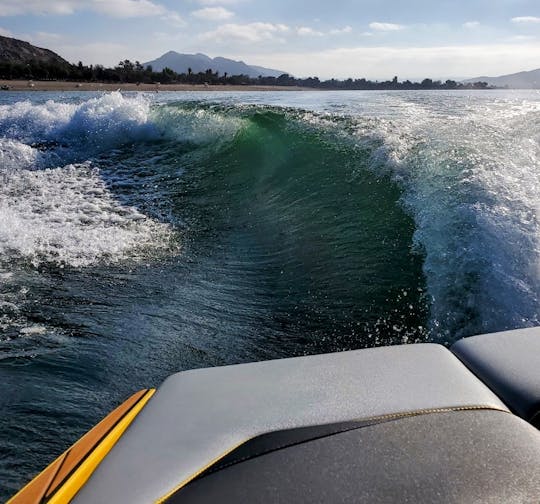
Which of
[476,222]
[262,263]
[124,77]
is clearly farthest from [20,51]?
[476,222]

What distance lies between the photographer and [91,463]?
3.50ft

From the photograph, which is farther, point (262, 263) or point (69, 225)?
point (69, 225)

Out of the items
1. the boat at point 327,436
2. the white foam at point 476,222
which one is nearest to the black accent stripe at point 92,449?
the boat at point 327,436

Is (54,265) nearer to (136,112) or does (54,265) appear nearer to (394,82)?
(136,112)

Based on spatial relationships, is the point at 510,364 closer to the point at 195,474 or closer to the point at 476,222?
the point at 195,474

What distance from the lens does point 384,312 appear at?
3.46 m

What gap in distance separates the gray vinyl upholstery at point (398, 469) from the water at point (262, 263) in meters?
1.33

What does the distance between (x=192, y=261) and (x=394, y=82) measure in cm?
7190

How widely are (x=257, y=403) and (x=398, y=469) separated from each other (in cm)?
38

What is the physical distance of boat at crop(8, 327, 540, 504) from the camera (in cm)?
90

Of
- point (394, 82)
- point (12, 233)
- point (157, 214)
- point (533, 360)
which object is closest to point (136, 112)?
point (157, 214)

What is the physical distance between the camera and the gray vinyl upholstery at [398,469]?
87cm

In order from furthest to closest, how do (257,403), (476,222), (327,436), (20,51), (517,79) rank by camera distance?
(20,51) → (517,79) → (476,222) → (257,403) → (327,436)

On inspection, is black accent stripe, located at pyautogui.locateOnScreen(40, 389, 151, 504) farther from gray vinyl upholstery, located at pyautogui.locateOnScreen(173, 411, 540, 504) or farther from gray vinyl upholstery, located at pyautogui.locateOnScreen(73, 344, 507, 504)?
gray vinyl upholstery, located at pyautogui.locateOnScreen(173, 411, 540, 504)
